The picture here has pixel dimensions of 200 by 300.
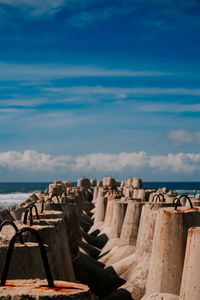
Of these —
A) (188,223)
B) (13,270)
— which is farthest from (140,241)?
(13,270)

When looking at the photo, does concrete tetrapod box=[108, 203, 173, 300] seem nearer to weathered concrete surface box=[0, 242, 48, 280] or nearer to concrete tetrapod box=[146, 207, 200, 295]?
concrete tetrapod box=[146, 207, 200, 295]

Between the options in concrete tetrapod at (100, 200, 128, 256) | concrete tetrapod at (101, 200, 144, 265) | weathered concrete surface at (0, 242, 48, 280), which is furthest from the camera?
concrete tetrapod at (100, 200, 128, 256)

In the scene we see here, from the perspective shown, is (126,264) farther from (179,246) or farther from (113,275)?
(179,246)

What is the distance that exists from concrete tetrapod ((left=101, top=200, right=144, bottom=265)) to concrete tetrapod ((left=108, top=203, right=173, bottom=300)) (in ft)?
3.64

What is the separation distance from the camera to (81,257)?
344 inches

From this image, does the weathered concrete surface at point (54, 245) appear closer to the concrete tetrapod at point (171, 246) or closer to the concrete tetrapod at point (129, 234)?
the concrete tetrapod at point (171, 246)

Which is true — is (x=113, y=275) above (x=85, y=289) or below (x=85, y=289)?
below

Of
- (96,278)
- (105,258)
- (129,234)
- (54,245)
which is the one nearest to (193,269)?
(54,245)

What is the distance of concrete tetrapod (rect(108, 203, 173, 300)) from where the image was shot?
6.96 metres

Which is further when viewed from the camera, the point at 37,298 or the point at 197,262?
the point at 197,262

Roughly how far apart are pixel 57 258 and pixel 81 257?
4.63 meters

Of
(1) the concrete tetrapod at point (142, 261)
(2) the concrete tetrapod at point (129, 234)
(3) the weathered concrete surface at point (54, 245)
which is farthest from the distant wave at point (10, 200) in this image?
(3) the weathered concrete surface at point (54, 245)

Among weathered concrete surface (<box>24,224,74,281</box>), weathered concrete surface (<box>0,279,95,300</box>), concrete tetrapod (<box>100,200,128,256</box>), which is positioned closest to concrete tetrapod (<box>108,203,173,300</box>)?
weathered concrete surface (<box>24,224,74,281</box>)

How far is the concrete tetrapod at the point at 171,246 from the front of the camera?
500cm
